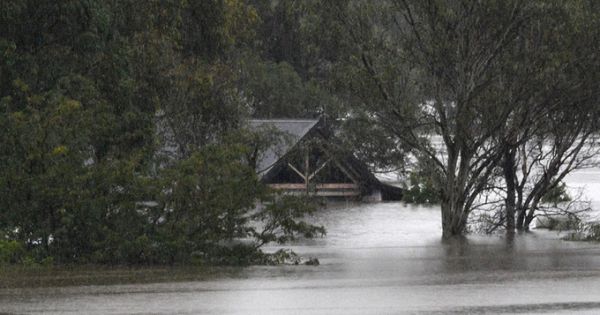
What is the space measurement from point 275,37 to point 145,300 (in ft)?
190

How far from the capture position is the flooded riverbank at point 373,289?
12359 mm

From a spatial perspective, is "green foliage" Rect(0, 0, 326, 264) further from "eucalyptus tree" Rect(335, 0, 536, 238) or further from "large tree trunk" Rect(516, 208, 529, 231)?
"large tree trunk" Rect(516, 208, 529, 231)

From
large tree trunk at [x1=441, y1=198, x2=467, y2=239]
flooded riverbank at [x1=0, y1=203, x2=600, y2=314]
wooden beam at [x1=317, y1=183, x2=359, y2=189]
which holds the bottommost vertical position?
flooded riverbank at [x1=0, y1=203, x2=600, y2=314]

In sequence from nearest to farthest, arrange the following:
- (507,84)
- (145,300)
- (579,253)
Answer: (145,300)
(579,253)
(507,84)

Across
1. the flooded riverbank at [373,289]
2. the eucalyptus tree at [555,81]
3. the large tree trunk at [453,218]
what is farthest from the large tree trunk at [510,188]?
the flooded riverbank at [373,289]

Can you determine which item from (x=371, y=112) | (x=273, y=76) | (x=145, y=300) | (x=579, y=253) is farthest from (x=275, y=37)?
(x=145, y=300)

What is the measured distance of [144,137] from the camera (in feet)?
80.9

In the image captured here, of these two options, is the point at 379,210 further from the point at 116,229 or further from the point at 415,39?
the point at 116,229

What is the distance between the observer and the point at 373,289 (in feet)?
47.0

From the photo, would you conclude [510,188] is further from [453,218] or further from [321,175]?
[321,175]

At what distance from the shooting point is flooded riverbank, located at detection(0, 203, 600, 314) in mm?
12359

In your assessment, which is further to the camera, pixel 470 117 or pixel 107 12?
pixel 470 117

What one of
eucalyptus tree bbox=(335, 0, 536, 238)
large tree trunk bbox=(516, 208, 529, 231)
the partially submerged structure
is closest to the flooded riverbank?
eucalyptus tree bbox=(335, 0, 536, 238)

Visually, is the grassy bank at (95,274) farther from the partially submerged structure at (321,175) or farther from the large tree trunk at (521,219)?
the partially submerged structure at (321,175)
